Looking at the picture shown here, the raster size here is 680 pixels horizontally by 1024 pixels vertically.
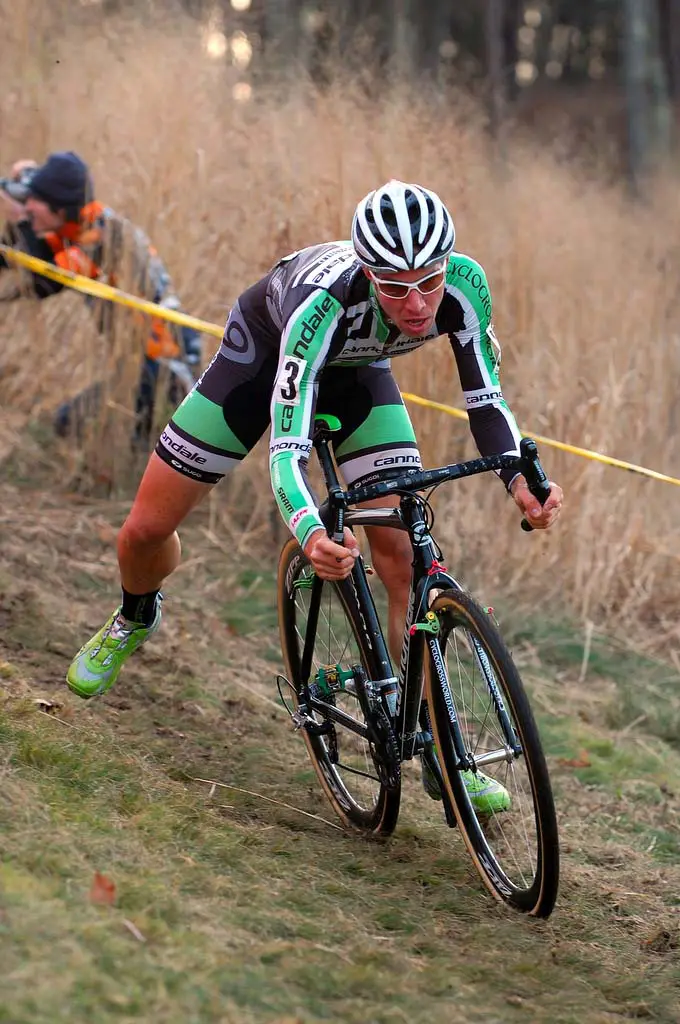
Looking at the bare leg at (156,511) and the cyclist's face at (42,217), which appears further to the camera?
the cyclist's face at (42,217)

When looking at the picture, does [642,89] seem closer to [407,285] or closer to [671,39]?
[671,39]

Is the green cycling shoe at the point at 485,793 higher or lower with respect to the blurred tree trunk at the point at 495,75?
lower

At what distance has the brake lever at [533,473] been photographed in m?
3.58

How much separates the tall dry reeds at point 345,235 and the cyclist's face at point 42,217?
643mm

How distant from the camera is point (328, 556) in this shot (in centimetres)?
335

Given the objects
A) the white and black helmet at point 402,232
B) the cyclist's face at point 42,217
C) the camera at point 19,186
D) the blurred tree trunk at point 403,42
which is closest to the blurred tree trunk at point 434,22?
the blurred tree trunk at point 403,42

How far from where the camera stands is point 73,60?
8164 mm

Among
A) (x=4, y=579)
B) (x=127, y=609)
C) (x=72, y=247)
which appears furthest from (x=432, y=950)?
(x=72, y=247)

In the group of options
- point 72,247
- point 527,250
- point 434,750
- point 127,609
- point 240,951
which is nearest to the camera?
point 240,951

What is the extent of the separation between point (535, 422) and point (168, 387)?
7.20ft

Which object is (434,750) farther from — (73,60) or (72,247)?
(73,60)

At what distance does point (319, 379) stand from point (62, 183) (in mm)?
3760

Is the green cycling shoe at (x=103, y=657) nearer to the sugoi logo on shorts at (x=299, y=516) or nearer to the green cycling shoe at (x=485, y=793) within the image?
the sugoi logo on shorts at (x=299, y=516)

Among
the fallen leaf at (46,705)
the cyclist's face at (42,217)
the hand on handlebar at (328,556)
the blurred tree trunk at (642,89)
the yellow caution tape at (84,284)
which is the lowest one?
the fallen leaf at (46,705)
